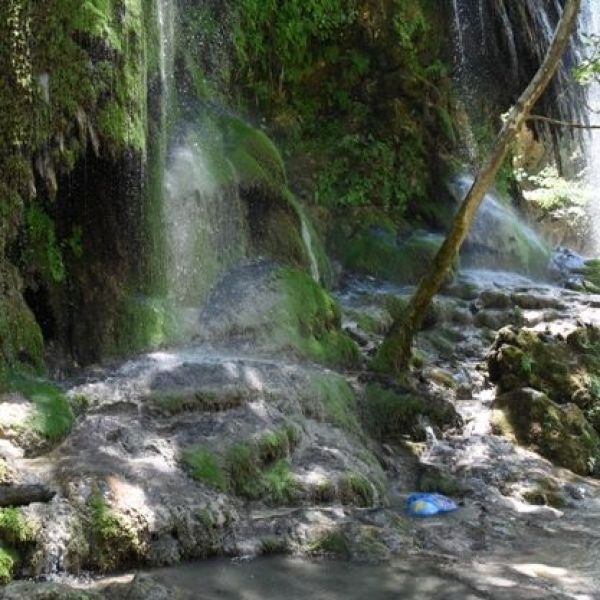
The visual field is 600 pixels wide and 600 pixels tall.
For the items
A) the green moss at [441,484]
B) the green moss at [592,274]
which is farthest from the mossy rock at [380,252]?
the green moss at [441,484]

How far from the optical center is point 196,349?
897cm

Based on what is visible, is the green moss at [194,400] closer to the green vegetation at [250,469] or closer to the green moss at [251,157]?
the green vegetation at [250,469]

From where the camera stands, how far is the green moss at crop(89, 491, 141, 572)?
503cm

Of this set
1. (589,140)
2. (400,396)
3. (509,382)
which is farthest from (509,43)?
(400,396)

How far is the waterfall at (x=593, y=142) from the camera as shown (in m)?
23.9

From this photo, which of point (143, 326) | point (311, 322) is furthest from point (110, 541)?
point (311, 322)

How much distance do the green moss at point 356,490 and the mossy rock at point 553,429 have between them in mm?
2898

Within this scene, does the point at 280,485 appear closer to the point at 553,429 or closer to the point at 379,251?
the point at 553,429

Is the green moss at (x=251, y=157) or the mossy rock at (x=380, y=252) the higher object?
the green moss at (x=251, y=157)

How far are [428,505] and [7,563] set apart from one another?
12.0ft

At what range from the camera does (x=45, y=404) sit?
20.7 ft

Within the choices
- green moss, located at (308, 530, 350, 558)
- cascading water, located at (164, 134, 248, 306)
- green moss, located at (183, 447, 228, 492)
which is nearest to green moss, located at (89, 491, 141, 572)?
green moss, located at (183, 447, 228, 492)

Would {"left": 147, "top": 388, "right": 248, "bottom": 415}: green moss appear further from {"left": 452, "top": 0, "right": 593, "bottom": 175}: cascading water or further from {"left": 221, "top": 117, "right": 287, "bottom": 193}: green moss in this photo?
{"left": 452, "top": 0, "right": 593, "bottom": 175}: cascading water

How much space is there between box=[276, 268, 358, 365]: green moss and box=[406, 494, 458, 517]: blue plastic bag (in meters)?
2.91
